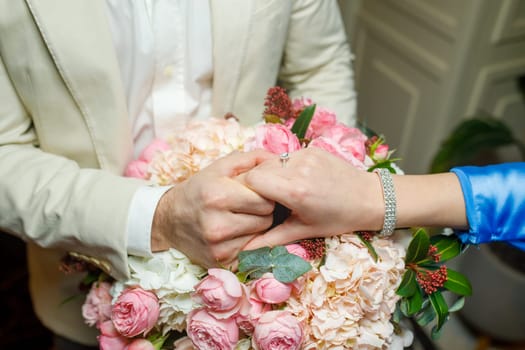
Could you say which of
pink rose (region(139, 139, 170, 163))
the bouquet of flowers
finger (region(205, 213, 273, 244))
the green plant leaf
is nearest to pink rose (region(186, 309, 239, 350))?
the bouquet of flowers

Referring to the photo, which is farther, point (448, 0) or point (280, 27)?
point (448, 0)

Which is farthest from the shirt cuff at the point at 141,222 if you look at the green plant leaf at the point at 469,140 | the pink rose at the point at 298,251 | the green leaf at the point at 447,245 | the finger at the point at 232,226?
the green plant leaf at the point at 469,140

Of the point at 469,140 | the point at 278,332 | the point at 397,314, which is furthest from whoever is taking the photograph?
the point at 469,140

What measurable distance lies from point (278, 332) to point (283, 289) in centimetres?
6

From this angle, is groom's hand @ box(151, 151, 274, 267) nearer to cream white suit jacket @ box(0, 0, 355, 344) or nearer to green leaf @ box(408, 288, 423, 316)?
cream white suit jacket @ box(0, 0, 355, 344)

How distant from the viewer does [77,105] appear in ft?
2.80

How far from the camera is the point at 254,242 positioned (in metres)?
0.76

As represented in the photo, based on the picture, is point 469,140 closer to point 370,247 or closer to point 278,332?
point 370,247

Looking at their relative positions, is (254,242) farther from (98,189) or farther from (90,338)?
(90,338)

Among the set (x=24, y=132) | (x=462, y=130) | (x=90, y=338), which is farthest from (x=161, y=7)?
(x=462, y=130)

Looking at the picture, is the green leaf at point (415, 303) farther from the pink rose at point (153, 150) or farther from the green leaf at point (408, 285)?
the pink rose at point (153, 150)

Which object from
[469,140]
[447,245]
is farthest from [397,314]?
[469,140]

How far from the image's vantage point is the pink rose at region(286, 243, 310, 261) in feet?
2.41

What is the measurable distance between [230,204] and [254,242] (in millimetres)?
82
